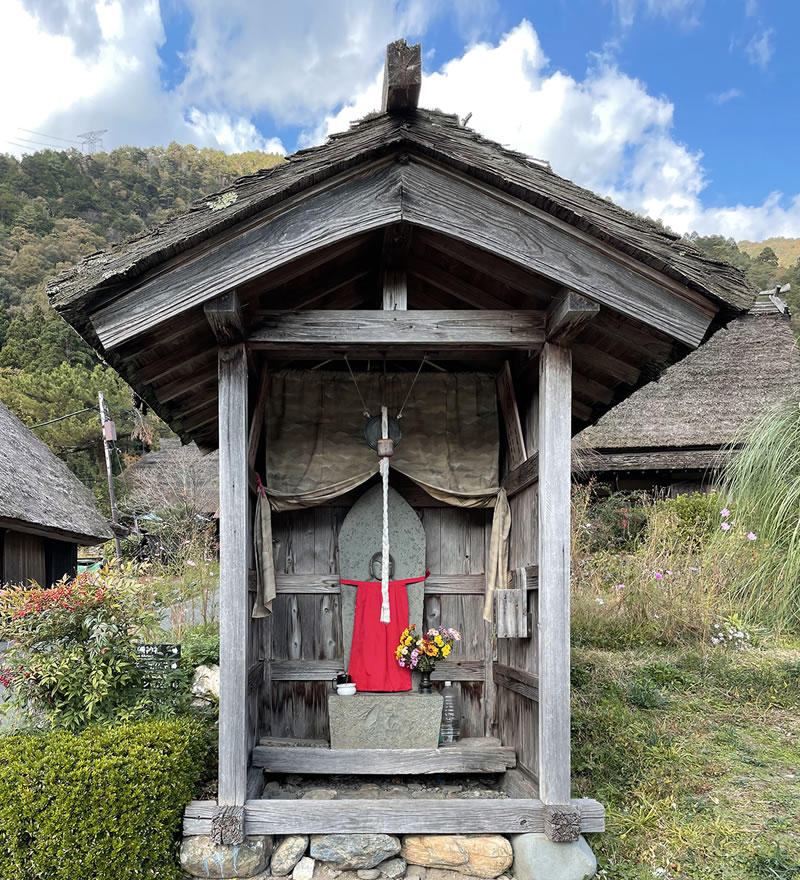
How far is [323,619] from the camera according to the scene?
5.61 m

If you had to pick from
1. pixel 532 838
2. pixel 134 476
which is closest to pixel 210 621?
pixel 532 838

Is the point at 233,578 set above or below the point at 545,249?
below

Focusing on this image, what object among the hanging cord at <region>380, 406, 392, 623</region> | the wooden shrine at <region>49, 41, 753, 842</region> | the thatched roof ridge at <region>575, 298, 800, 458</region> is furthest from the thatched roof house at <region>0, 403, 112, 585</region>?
the thatched roof ridge at <region>575, 298, 800, 458</region>

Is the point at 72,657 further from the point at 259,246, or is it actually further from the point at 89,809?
the point at 259,246

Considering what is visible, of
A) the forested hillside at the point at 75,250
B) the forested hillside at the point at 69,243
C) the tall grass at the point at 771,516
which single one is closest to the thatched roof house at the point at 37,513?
the forested hillside at the point at 69,243

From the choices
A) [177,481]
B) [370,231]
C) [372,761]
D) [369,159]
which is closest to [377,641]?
[372,761]

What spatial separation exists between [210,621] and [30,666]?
4.50 meters

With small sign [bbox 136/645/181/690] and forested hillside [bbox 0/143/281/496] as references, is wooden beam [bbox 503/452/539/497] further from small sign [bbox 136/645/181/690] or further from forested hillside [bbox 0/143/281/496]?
forested hillside [bbox 0/143/281/496]

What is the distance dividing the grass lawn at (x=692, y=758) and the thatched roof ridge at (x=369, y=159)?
303cm

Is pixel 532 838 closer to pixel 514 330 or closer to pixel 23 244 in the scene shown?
pixel 514 330

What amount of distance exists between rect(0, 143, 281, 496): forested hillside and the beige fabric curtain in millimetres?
16466

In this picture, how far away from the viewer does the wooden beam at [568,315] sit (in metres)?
3.83

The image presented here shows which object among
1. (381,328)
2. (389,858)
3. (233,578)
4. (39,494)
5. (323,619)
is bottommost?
(389,858)

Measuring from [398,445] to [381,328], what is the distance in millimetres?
1570
